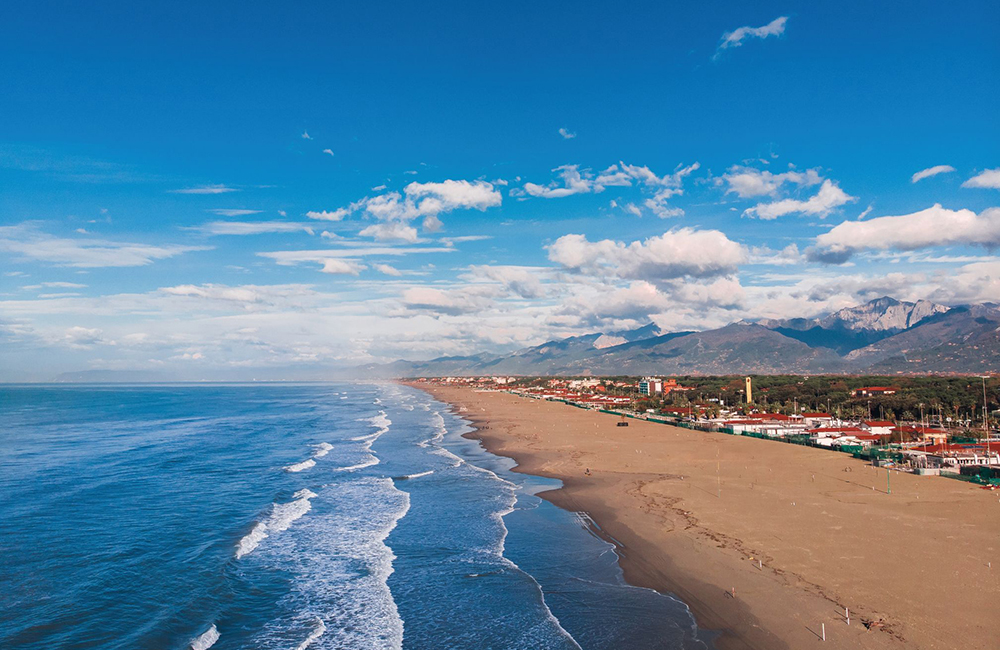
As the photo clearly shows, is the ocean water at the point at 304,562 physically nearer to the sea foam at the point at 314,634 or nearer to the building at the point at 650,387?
the sea foam at the point at 314,634

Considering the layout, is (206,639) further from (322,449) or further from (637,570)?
(322,449)

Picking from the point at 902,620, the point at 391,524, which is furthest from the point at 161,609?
the point at 902,620

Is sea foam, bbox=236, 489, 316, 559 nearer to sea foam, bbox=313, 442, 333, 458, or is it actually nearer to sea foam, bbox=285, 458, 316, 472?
sea foam, bbox=285, 458, 316, 472

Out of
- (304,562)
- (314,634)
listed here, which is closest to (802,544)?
(314,634)

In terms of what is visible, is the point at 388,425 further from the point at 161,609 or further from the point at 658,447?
the point at 161,609

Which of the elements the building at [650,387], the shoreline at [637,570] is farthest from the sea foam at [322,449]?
the building at [650,387]

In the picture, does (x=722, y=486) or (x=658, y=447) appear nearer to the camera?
(x=722, y=486)
